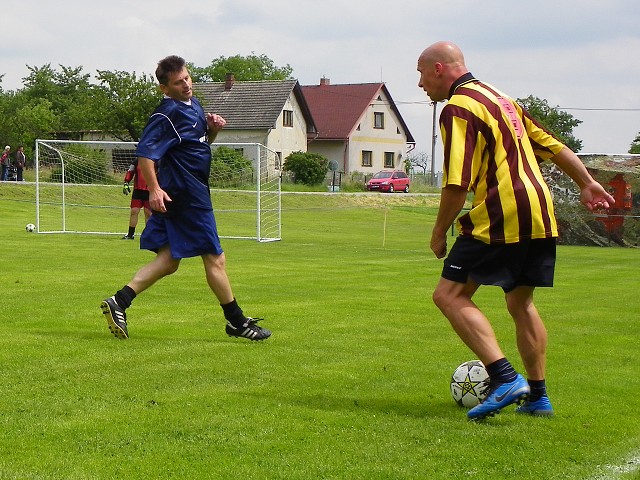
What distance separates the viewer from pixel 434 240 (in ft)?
18.0

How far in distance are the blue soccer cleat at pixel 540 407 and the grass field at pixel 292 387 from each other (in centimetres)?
8

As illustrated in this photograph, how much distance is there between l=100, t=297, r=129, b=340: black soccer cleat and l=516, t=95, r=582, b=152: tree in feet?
159

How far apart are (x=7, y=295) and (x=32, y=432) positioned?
624 cm

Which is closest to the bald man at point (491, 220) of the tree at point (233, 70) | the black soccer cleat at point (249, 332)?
the black soccer cleat at point (249, 332)

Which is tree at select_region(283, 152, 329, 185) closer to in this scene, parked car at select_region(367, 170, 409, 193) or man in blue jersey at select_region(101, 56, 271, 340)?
parked car at select_region(367, 170, 409, 193)

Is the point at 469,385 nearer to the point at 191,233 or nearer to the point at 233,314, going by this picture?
the point at 233,314

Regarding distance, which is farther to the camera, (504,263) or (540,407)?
(540,407)

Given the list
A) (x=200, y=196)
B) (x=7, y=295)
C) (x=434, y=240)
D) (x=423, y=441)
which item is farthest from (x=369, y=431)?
(x=7, y=295)

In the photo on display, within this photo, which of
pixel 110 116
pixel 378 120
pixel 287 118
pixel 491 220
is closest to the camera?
pixel 491 220

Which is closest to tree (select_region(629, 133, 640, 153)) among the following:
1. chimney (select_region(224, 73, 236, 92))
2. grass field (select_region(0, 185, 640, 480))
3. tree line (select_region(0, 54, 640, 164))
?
tree line (select_region(0, 54, 640, 164))

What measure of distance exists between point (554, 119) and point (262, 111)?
19598mm

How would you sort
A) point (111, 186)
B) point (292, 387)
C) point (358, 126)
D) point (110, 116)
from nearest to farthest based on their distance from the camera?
1. point (292, 387)
2. point (111, 186)
3. point (110, 116)
4. point (358, 126)

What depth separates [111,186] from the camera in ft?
106

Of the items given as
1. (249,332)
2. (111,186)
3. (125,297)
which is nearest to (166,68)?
(125,297)
